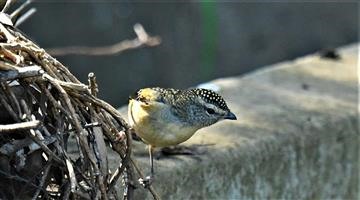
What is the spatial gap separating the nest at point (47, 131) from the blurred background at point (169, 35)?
5.15 metres

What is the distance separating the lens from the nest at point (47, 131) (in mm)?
2797

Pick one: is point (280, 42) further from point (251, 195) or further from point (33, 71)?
point (33, 71)

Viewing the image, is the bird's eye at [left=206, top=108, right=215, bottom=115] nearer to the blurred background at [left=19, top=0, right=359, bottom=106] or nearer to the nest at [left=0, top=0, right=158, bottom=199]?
the nest at [left=0, top=0, right=158, bottom=199]

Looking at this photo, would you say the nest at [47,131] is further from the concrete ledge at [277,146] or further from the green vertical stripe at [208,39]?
the green vertical stripe at [208,39]

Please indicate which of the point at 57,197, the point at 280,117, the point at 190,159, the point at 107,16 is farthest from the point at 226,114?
the point at 107,16

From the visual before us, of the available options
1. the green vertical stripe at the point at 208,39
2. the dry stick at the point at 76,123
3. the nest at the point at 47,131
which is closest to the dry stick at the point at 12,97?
the nest at the point at 47,131

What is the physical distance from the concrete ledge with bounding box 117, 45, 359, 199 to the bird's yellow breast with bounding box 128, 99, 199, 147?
0.42 ft

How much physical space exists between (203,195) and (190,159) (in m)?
0.16

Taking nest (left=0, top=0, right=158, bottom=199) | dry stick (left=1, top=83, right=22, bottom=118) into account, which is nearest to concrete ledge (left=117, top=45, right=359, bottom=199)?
nest (left=0, top=0, right=158, bottom=199)

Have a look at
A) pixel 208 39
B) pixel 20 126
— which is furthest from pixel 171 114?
pixel 208 39

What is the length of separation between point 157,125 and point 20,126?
1.20 metres

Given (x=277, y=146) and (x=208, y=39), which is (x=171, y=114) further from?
(x=208, y=39)

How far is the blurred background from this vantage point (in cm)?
823

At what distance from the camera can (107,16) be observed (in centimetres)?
821
